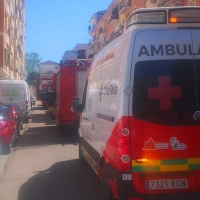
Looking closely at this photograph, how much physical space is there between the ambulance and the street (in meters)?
2.27

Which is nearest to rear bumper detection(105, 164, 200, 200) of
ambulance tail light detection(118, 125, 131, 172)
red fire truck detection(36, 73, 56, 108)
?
ambulance tail light detection(118, 125, 131, 172)

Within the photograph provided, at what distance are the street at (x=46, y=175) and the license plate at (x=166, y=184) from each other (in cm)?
225

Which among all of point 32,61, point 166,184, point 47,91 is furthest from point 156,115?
point 32,61

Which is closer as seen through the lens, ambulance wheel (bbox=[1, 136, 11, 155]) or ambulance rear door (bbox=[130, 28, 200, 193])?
ambulance rear door (bbox=[130, 28, 200, 193])

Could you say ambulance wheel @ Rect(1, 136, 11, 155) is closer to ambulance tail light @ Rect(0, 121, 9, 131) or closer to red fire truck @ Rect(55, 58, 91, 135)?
ambulance tail light @ Rect(0, 121, 9, 131)

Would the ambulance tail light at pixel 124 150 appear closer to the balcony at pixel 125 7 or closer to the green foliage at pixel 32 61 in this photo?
the balcony at pixel 125 7

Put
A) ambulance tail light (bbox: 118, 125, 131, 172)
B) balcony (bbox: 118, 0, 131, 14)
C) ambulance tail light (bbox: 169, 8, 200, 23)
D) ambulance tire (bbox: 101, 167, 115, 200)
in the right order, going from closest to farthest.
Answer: ambulance tail light (bbox: 118, 125, 131, 172) < ambulance tail light (bbox: 169, 8, 200, 23) < ambulance tire (bbox: 101, 167, 115, 200) < balcony (bbox: 118, 0, 131, 14)

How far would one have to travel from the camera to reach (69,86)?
16000mm

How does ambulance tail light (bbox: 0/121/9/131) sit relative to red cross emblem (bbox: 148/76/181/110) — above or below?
below

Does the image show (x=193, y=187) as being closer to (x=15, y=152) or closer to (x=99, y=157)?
(x=99, y=157)

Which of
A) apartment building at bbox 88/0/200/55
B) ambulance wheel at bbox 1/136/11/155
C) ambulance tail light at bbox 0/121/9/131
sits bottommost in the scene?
ambulance wheel at bbox 1/136/11/155

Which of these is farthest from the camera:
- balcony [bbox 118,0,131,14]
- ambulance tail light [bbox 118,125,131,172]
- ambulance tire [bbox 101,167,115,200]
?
balcony [bbox 118,0,131,14]

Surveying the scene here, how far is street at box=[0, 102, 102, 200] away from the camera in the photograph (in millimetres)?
7637

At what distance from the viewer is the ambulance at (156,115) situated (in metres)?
5.28
